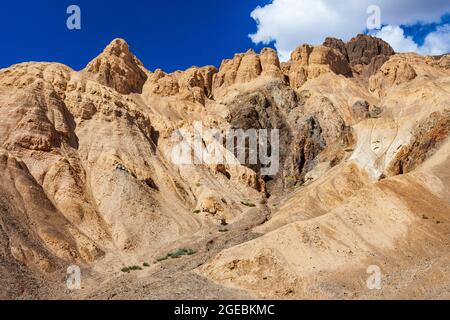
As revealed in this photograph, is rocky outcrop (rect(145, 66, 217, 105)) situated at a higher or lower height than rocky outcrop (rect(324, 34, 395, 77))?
lower

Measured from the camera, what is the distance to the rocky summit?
2631 cm

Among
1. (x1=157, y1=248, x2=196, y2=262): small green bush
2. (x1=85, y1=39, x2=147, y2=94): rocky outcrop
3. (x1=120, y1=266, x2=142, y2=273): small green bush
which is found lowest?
(x1=120, y1=266, x2=142, y2=273): small green bush

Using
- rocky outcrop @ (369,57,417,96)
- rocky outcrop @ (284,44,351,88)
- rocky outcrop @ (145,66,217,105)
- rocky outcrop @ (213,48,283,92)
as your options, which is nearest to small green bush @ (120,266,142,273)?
rocky outcrop @ (145,66,217,105)

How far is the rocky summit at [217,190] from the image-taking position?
2631 cm

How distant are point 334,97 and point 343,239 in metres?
43.5

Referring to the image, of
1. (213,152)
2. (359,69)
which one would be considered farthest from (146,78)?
(359,69)

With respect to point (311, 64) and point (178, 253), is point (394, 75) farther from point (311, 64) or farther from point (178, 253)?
point (178, 253)

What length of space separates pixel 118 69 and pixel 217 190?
946 inches

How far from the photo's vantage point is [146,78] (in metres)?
68.2

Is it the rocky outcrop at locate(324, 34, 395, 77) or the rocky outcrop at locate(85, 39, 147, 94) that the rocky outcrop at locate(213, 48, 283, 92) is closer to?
the rocky outcrop at locate(85, 39, 147, 94)

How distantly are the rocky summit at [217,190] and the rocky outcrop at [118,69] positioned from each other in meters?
0.26

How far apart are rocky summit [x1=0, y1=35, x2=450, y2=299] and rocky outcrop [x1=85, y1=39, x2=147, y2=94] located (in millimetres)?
259

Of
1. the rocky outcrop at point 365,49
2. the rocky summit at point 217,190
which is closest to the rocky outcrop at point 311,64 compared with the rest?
the rocky summit at point 217,190

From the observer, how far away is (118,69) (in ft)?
200
